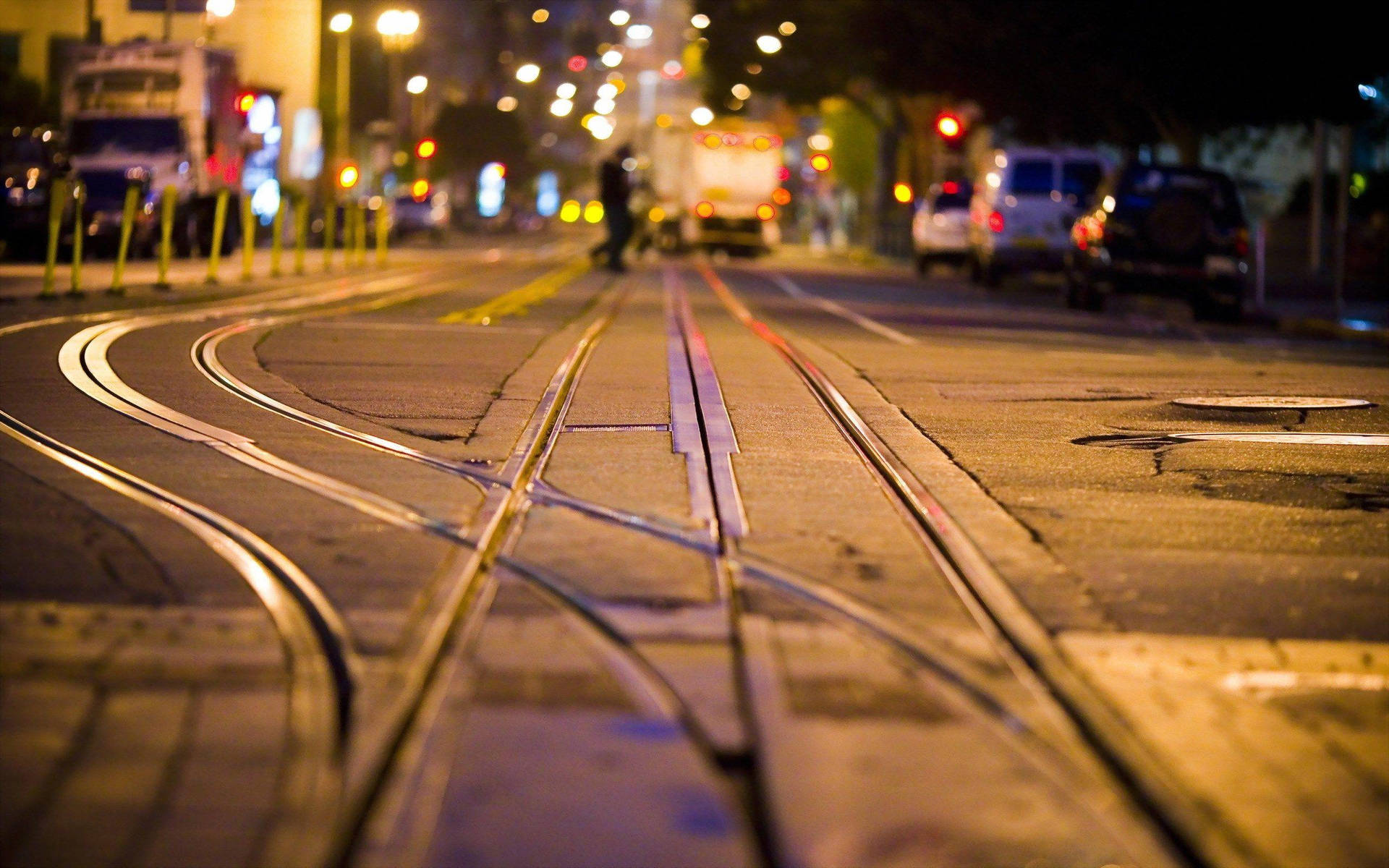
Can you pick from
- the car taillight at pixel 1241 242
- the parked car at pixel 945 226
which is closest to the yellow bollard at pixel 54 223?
the car taillight at pixel 1241 242

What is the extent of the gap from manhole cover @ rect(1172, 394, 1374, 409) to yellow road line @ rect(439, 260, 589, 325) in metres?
8.07

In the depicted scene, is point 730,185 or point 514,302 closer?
point 514,302

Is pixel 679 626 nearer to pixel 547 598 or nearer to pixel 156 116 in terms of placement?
pixel 547 598

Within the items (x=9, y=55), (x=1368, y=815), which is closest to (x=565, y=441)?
(x=1368, y=815)

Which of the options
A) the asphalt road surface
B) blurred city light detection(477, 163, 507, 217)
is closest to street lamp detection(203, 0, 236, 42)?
the asphalt road surface

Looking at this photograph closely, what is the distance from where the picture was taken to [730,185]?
1961 inches

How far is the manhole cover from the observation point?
12570 mm

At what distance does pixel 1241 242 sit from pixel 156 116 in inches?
809

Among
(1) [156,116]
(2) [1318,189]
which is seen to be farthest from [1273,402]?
(1) [156,116]

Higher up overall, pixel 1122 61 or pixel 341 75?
pixel 341 75

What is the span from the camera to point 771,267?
4403 cm

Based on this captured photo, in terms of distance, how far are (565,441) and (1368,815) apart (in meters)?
6.04

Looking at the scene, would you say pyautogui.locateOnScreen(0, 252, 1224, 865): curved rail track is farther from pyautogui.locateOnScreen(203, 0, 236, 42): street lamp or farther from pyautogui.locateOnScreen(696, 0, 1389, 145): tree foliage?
pyautogui.locateOnScreen(203, 0, 236, 42): street lamp

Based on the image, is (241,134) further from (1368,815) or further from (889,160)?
(1368,815)
